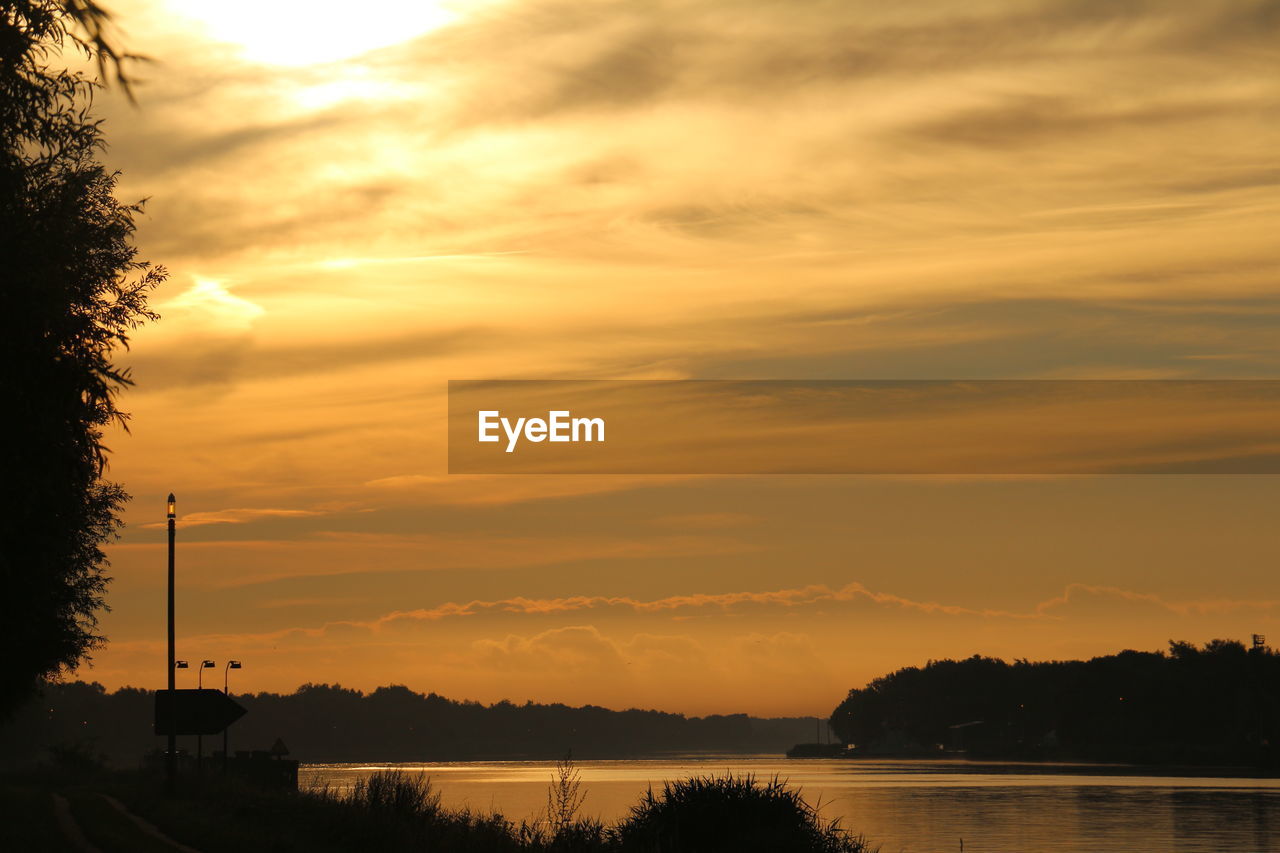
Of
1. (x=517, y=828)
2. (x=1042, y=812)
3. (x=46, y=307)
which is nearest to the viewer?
(x=46, y=307)

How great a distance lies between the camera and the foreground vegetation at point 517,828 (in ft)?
93.9

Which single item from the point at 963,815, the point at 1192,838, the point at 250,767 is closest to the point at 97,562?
the point at 250,767

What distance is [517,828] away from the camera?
31328 mm

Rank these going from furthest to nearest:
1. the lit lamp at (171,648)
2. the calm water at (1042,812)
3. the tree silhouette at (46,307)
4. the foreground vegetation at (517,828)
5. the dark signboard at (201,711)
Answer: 1. the calm water at (1042,812)
2. the dark signboard at (201,711)
3. the lit lamp at (171,648)
4. the foreground vegetation at (517,828)
5. the tree silhouette at (46,307)

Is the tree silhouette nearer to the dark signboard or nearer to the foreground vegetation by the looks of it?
the foreground vegetation

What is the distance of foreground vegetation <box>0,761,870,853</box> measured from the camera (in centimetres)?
2862

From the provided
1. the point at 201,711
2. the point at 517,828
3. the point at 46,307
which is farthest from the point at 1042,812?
the point at 46,307

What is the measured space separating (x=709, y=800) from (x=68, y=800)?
111ft

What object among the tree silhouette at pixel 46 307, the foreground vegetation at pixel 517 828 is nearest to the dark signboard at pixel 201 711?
the foreground vegetation at pixel 517 828

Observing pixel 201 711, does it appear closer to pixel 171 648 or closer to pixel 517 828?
pixel 171 648

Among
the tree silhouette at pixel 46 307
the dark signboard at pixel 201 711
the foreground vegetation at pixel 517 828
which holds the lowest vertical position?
the foreground vegetation at pixel 517 828

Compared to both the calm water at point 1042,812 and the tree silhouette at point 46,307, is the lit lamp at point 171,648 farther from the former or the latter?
the tree silhouette at point 46,307

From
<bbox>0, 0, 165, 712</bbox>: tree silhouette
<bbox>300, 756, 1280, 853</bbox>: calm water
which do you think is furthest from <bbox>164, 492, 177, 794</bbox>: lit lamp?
<bbox>0, 0, 165, 712</bbox>: tree silhouette

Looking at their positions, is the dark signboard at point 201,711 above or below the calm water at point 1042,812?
above
